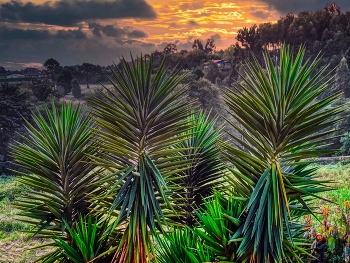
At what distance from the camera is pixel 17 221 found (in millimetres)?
4855

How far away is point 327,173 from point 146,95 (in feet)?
17.9

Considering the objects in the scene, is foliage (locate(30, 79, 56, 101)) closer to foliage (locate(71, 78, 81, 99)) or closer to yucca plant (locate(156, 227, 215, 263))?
foliage (locate(71, 78, 81, 99))

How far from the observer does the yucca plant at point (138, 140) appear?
1486mm

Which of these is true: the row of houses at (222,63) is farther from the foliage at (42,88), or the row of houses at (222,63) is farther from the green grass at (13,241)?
the green grass at (13,241)

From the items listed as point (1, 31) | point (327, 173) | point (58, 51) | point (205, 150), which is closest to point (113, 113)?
point (205, 150)

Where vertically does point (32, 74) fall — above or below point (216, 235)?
above

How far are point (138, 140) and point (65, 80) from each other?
5725 mm

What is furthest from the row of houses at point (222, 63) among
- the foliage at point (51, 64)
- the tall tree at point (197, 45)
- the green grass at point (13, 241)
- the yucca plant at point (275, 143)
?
the yucca plant at point (275, 143)

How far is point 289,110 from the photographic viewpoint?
133 cm

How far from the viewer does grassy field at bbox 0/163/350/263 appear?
13.6 ft

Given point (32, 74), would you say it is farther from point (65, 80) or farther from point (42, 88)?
point (65, 80)

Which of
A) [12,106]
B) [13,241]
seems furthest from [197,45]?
[13,241]

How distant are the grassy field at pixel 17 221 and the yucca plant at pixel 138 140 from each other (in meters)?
1.92

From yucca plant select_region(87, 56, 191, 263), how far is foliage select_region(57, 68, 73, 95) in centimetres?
556
